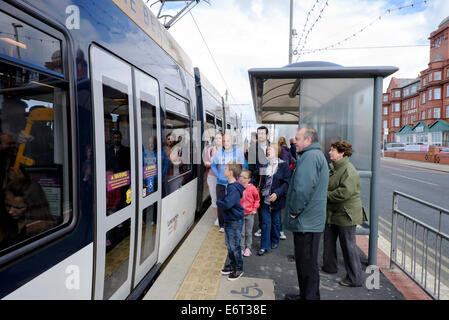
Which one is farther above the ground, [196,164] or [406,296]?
[196,164]

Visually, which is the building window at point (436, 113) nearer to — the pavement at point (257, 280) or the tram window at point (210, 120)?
the tram window at point (210, 120)

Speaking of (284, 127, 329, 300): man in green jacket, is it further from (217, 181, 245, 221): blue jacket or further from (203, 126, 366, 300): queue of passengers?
(217, 181, 245, 221): blue jacket

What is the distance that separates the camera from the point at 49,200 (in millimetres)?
1685

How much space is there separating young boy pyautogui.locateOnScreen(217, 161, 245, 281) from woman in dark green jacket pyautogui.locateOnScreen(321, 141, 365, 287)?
3.67 feet

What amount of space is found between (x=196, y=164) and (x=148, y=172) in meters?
2.40

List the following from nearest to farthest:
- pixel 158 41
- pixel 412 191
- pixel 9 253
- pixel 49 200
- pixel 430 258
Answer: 1. pixel 9 253
2. pixel 49 200
3. pixel 158 41
4. pixel 430 258
5. pixel 412 191

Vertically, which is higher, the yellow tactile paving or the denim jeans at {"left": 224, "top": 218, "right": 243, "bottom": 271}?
the denim jeans at {"left": 224, "top": 218, "right": 243, "bottom": 271}

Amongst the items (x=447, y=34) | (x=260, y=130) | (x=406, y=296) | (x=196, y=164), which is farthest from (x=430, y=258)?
(x=447, y=34)

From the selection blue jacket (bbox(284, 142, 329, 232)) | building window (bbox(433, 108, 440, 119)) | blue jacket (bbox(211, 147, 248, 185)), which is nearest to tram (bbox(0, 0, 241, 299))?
blue jacket (bbox(211, 147, 248, 185))

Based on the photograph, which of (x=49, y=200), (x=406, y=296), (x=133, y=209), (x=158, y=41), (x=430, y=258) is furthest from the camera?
(x=430, y=258)

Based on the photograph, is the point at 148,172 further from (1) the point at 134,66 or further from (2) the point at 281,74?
(2) the point at 281,74

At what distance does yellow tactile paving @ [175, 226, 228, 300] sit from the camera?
2.97 meters

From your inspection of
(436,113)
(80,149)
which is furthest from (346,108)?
(436,113)

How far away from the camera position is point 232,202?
10.6ft
